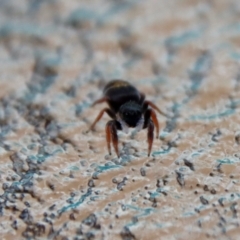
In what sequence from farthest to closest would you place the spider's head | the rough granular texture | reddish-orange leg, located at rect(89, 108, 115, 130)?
reddish-orange leg, located at rect(89, 108, 115, 130)
the spider's head
the rough granular texture

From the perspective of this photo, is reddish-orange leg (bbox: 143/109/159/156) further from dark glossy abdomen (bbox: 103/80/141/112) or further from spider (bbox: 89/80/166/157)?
dark glossy abdomen (bbox: 103/80/141/112)

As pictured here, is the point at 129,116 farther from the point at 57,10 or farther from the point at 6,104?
the point at 57,10

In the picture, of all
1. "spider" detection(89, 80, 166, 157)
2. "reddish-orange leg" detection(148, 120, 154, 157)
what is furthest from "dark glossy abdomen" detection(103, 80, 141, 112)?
"reddish-orange leg" detection(148, 120, 154, 157)

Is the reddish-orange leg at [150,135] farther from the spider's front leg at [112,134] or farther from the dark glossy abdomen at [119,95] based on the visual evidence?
the dark glossy abdomen at [119,95]

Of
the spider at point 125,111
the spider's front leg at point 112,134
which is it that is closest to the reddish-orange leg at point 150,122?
the spider at point 125,111

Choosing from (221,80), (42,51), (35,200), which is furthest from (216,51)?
(35,200)

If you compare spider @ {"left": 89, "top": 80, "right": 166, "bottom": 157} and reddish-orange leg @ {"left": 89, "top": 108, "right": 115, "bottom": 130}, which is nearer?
spider @ {"left": 89, "top": 80, "right": 166, "bottom": 157}

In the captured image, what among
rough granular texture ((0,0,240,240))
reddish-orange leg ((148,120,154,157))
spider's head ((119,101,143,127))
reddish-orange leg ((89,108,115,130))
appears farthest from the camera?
reddish-orange leg ((89,108,115,130))
